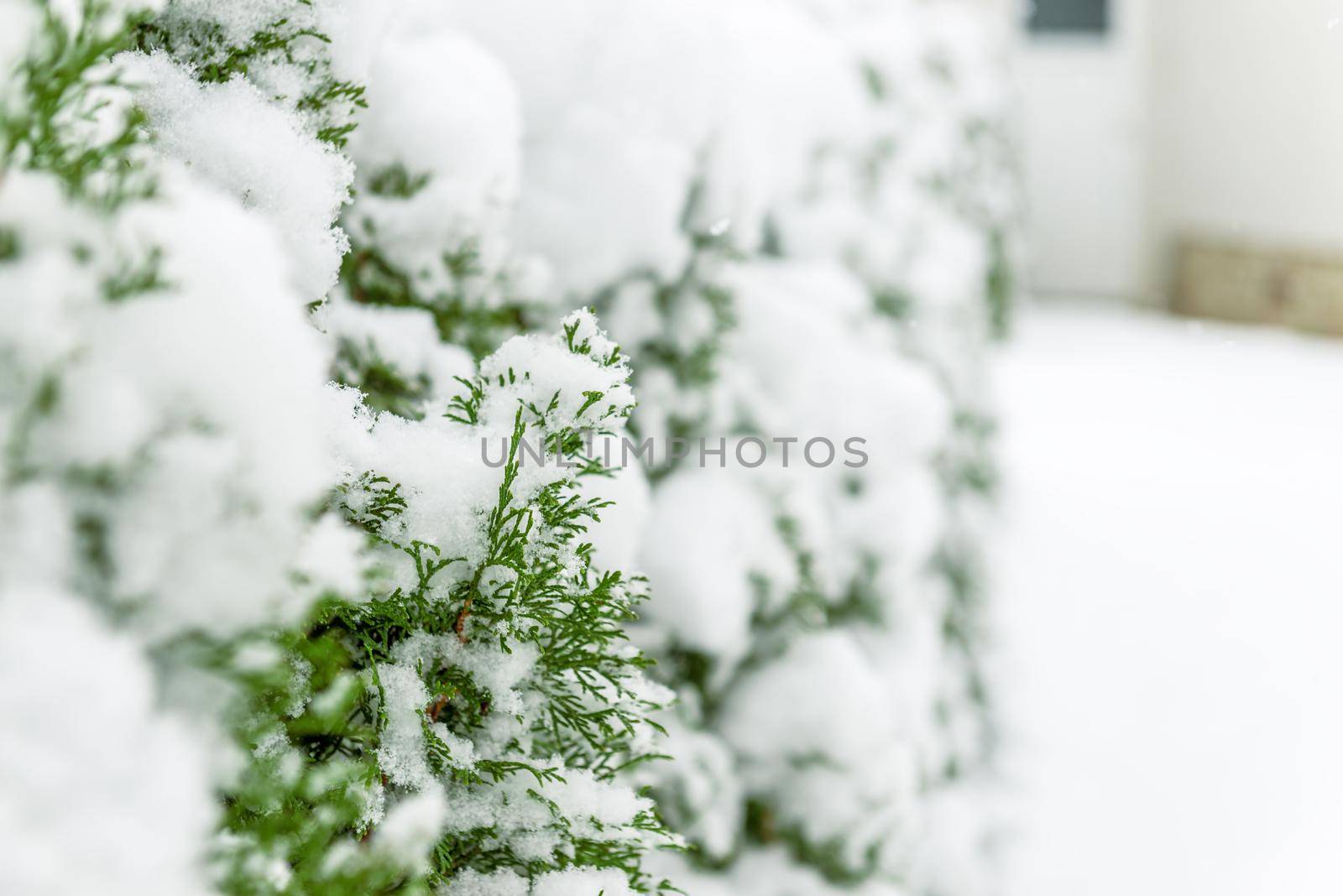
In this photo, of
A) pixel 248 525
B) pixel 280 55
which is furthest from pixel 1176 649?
pixel 248 525

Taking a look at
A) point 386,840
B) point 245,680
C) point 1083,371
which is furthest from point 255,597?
point 1083,371

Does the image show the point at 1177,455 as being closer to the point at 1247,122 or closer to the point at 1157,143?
the point at 1247,122

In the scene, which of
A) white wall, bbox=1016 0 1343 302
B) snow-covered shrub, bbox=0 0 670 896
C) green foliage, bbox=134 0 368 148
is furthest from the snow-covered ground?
white wall, bbox=1016 0 1343 302

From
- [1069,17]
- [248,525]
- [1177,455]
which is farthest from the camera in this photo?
[1069,17]

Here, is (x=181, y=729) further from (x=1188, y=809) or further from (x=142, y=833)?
(x=1188, y=809)

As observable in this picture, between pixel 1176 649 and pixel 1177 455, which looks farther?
pixel 1177 455

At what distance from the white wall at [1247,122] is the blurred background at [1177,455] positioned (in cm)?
2

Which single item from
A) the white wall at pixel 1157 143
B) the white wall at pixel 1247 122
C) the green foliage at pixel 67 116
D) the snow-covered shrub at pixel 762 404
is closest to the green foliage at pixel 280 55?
the green foliage at pixel 67 116

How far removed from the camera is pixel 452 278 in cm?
139

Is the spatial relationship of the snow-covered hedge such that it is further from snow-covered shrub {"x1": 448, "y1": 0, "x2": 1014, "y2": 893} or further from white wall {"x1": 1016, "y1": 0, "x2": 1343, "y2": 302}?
white wall {"x1": 1016, "y1": 0, "x2": 1343, "y2": 302}

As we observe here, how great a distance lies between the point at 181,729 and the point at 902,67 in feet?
12.5

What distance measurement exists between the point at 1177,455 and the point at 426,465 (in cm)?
483

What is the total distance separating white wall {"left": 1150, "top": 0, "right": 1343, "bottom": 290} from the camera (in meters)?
7.52

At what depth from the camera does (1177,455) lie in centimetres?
507
